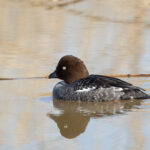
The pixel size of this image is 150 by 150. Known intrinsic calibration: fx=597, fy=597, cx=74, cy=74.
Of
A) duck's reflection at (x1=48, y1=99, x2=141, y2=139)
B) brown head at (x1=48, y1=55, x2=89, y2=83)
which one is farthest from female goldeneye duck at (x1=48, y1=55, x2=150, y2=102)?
duck's reflection at (x1=48, y1=99, x2=141, y2=139)

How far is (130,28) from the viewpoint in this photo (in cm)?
1469

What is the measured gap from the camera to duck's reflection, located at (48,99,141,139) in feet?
26.1

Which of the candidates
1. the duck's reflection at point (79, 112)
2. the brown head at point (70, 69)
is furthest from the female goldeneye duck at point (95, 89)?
the duck's reflection at point (79, 112)

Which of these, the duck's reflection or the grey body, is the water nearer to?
the duck's reflection

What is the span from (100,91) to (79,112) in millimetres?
830

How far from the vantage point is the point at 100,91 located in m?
9.63

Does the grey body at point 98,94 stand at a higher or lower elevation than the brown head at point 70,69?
lower

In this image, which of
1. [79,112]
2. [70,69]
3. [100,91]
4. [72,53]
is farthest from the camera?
[72,53]

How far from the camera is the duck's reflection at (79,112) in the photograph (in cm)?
796

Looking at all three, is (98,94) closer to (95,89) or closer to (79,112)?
(95,89)

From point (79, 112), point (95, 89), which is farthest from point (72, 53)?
point (79, 112)

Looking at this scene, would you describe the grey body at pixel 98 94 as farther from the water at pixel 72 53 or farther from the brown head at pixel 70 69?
the brown head at pixel 70 69

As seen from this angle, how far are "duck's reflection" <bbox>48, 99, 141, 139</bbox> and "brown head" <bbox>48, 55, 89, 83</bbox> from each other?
1.87 feet

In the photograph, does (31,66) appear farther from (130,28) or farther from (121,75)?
(130,28)
